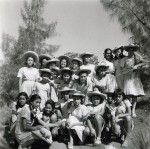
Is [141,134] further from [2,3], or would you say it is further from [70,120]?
[2,3]

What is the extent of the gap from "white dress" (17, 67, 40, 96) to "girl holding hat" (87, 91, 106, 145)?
1292 mm

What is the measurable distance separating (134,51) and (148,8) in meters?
1.83

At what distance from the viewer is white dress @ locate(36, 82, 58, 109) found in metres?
6.96

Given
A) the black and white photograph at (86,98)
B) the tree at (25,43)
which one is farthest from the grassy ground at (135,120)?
the tree at (25,43)

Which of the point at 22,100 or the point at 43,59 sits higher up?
the point at 43,59

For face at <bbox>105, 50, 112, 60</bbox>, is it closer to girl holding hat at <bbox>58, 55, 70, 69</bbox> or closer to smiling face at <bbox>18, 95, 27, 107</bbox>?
girl holding hat at <bbox>58, 55, 70, 69</bbox>

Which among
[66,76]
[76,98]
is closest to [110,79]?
[66,76]

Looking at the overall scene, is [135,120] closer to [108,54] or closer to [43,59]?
[108,54]

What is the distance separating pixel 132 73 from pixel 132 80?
15cm

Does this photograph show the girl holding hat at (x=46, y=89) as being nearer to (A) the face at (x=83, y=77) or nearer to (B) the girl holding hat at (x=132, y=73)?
(A) the face at (x=83, y=77)

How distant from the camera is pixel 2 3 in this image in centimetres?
557

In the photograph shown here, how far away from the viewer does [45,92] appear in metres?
7.04

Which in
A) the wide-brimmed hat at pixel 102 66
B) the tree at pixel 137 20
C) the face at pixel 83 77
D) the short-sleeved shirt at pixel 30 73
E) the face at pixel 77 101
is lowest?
the face at pixel 77 101

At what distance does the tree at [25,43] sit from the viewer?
645 inches
